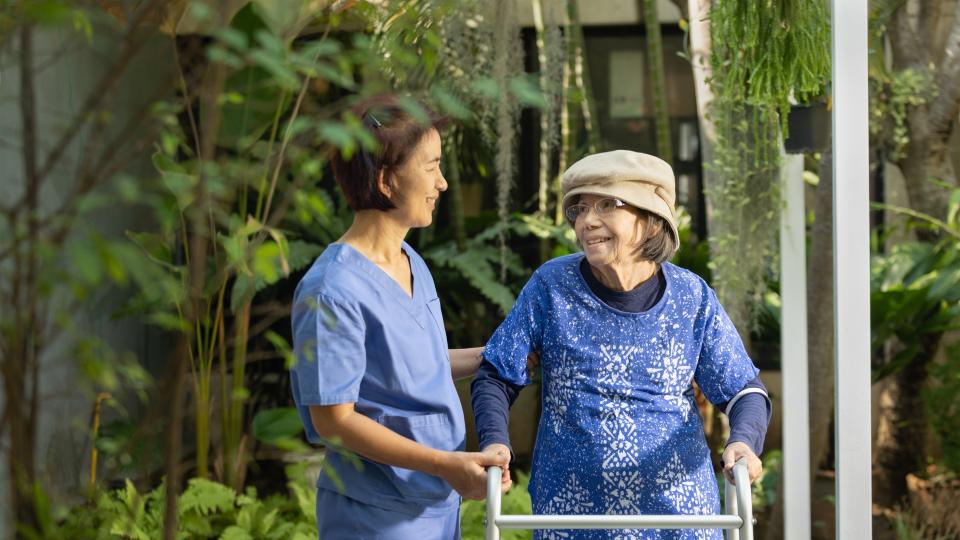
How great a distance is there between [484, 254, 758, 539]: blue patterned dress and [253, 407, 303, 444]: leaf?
2.77 metres

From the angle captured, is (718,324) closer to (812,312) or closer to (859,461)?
(859,461)

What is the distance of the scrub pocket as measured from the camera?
204 centimetres

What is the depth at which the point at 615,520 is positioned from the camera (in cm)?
199

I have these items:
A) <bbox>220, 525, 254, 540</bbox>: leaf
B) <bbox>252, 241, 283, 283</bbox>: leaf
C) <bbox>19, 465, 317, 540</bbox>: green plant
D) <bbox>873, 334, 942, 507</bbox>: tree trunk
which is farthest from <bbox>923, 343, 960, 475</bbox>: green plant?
<bbox>252, 241, 283, 283</bbox>: leaf

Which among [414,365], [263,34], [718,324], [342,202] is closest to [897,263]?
[342,202]

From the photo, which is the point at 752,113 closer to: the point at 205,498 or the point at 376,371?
the point at 205,498

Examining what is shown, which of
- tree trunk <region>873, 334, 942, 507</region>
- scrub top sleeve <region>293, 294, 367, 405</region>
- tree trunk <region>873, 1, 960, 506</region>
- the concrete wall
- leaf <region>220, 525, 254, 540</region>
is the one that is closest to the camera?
scrub top sleeve <region>293, 294, 367, 405</region>

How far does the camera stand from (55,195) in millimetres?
4938

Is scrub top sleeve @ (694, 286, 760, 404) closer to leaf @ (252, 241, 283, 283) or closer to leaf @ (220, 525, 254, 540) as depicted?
leaf @ (252, 241, 283, 283)

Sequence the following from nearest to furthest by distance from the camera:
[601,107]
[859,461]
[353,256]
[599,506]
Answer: [353,256] → [599,506] → [859,461] → [601,107]

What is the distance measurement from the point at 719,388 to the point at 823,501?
3882 mm

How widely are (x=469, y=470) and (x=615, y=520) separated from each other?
26cm

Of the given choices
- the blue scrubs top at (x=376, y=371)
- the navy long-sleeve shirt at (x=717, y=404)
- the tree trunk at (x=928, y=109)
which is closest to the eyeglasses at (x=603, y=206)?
the navy long-sleeve shirt at (x=717, y=404)

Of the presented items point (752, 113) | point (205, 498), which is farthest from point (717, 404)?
point (205, 498)
